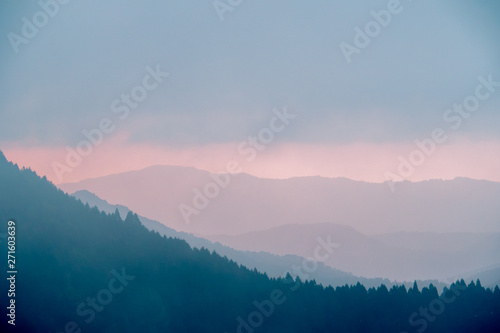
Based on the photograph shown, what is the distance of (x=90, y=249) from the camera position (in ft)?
584

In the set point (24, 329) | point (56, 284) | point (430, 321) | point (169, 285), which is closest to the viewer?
point (24, 329)

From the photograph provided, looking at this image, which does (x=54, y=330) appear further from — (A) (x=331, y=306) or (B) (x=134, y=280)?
(A) (x=331, y=306)

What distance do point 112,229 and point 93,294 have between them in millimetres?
38065

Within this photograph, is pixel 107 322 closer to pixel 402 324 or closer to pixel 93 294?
pixel 93 294

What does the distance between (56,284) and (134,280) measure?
31.4 meters

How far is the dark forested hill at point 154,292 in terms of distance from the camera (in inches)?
6078

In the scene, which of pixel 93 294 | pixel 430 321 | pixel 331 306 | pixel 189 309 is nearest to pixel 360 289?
pixel 331 306

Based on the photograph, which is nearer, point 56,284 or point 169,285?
point 56,284

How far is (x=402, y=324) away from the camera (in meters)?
171

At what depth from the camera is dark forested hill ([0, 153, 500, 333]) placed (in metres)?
154

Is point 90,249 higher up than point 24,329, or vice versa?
point 90,249

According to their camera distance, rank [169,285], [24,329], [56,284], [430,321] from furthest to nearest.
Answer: [169,285] < [430,321] < [56,284] < [24,329]

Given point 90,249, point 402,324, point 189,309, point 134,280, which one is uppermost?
point 90,249

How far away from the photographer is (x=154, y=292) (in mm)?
175125
